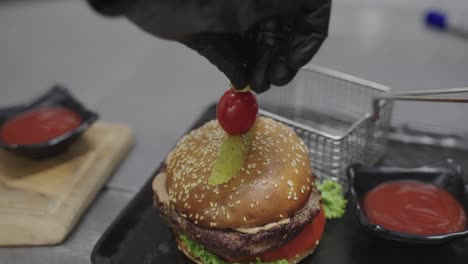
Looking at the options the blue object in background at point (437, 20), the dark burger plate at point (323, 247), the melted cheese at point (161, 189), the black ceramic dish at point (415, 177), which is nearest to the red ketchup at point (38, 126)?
the dark burger plate at point (323, 247)

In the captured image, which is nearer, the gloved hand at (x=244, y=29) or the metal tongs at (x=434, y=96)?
the gloved hand at (x=244, y=29)

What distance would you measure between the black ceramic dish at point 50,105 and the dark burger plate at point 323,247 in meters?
0.49

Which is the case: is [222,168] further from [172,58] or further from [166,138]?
[172,58]

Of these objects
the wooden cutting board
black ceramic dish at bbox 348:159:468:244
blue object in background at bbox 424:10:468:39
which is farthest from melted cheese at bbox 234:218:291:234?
blue object in background at bbox 424:10:468:39

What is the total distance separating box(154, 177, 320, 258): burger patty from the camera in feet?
5.94

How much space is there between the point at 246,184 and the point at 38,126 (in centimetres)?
125

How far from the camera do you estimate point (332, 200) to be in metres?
2.19

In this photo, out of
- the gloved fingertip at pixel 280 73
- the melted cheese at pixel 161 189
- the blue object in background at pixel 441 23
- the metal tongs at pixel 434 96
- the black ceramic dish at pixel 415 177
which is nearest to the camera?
the gloved fingertip at pixel 280 73

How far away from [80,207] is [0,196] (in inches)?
14.6

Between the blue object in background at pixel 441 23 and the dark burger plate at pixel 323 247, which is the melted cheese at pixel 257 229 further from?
the blue object in background at pixel 441 23

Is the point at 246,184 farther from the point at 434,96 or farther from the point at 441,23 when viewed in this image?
the point at 441,23

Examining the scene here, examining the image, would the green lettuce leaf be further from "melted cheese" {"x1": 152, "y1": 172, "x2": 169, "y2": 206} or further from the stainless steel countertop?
the stainless steel countertop

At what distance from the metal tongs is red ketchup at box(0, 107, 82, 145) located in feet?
4.74

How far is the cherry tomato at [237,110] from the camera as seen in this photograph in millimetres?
1789
